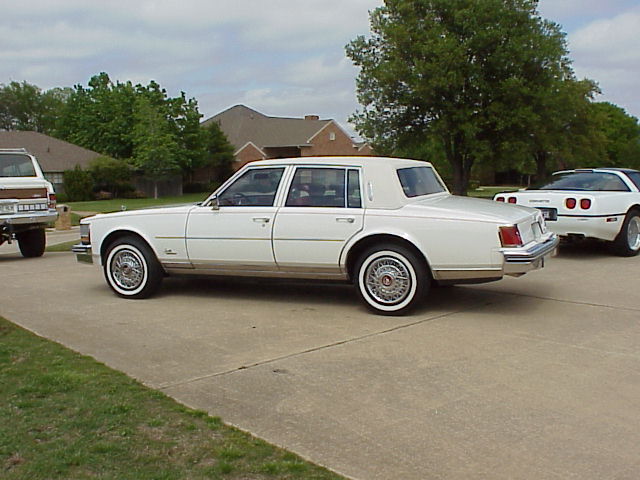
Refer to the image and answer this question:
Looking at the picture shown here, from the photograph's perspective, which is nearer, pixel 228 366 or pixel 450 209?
pixel 228 366

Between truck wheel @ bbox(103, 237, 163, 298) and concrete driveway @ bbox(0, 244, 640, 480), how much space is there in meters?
0.22

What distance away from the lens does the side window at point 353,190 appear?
24.8 ft

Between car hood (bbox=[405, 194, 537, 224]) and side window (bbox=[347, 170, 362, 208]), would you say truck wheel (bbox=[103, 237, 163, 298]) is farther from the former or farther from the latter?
car hood (bbox=[405, 194, 537, 224])

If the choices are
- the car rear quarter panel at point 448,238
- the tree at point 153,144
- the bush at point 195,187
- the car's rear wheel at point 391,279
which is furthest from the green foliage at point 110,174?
the car rear quarter panel at point 448,238

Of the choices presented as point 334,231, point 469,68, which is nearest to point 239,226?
point 334,231

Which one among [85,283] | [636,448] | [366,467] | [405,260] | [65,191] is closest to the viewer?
[366,467]

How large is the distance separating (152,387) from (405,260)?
10.1ft

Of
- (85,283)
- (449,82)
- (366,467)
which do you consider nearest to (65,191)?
(449,82)

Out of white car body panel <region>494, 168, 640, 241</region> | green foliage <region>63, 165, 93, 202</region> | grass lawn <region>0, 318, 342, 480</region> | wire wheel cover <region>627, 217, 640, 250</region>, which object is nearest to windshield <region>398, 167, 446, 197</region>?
white car body panel <region>494, 168, 640, 241</region>

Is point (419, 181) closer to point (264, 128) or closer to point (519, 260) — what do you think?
point (519, 260)

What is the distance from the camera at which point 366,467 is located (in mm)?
3805

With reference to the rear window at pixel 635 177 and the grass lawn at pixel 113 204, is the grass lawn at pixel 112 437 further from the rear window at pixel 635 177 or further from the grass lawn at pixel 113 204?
the grass lawn at pixel 113 204

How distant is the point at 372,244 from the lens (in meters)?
7.44

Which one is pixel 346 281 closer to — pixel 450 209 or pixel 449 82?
pixel 450 209
